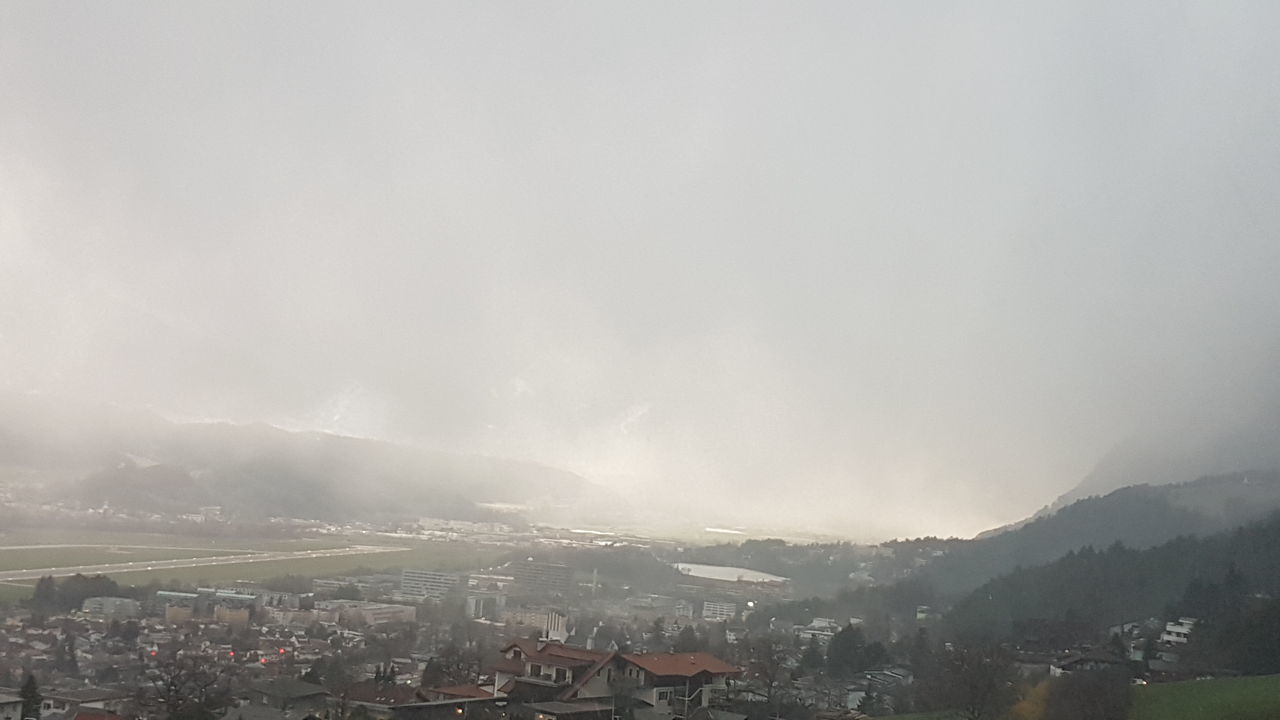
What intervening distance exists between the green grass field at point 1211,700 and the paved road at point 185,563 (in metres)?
25.4

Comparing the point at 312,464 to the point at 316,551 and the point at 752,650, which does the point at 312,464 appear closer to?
the point at 316,551

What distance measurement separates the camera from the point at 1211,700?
24.0 meters

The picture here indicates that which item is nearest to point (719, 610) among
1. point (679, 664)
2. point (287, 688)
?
point (679, 664)

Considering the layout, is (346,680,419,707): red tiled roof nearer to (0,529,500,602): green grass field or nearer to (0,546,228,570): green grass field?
(0,529,500,602): green grass field

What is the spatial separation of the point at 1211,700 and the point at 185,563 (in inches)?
1089

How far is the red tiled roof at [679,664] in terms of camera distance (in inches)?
1017

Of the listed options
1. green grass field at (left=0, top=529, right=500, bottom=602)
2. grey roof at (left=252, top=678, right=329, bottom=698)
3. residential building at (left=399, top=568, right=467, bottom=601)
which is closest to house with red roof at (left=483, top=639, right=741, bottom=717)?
grey roof at (left=252, top=678, right=329, bottom=698)

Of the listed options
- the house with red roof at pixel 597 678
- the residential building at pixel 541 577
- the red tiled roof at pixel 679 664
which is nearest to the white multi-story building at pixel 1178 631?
the red tiled roof at pixel 679 664

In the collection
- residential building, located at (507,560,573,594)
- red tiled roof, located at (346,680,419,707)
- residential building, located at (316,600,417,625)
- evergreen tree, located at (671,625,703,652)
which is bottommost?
red tiled roof, located at (346,680,419,707)

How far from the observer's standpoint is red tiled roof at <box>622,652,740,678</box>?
25844 millimetres

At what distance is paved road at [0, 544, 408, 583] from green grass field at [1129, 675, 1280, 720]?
25.4m

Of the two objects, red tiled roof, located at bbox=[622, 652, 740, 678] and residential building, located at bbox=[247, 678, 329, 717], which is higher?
red tiled roof, located at bbox=[622, 652, 740, 678]

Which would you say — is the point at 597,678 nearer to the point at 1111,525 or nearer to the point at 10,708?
the point at 10,708

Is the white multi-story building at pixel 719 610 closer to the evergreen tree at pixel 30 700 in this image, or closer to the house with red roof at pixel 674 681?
the house with red roof at pixel 674 681
